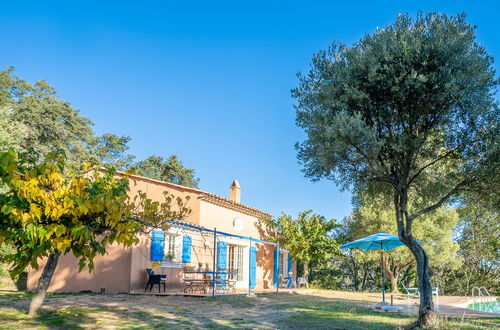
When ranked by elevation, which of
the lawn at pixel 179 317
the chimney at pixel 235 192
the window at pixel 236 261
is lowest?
the lawn at pixel 179 317

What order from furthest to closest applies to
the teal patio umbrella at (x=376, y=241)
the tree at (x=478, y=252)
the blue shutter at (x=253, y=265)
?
the tree at (x=478, y=252) → the blue shutter at (x=253, y=265) → the teal patio umbrella at (x=376, y=241)

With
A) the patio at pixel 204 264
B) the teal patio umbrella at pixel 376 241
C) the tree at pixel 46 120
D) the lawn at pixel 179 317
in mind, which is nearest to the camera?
the lawn at pixel 179 317

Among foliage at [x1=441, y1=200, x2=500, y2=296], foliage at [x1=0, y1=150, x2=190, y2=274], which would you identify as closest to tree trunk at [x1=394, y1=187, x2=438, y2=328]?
foliage at [x1=0, y1=150, x2=190, y2=274]

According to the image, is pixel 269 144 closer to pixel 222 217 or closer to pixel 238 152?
pixel 238 152

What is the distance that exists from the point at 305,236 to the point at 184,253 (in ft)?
24.8

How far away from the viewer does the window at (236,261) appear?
19500 millimetres

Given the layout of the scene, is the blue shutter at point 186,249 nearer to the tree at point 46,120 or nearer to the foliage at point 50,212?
the foliage at point 50,212

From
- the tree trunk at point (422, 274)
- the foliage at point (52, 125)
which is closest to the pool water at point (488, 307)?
the tree trunk at point (422, 274)

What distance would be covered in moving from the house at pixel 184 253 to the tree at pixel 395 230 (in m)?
4.57

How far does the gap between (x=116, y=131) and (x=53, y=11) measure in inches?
813

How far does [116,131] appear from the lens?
36.9 metres

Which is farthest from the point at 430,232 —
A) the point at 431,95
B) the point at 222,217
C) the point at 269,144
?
the point at 431,95

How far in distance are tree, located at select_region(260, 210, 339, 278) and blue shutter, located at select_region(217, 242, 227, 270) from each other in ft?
13.0

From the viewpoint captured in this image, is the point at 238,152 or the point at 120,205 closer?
the point at 120,205
